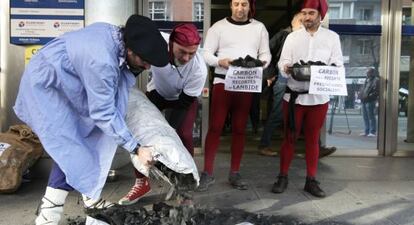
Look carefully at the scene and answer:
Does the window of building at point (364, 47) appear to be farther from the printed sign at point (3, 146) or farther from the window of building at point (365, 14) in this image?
the printed sign at point (3, 146)

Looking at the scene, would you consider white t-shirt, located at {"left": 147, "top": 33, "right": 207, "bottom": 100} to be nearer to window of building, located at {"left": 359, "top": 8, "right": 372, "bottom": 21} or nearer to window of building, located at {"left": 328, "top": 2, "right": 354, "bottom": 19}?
window of building, located at {"left": 328, "top": 2, "right": 354, "bottom": 19}

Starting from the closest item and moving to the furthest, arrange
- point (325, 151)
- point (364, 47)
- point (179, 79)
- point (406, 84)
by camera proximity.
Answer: point (179, 79) → point (325, 151) → point (364, 47) → point (406, 84)

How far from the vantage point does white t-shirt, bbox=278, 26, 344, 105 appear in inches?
195

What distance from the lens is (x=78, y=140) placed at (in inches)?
128

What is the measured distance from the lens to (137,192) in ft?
15.5

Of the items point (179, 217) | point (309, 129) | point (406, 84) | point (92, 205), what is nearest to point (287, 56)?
point (309, 129)

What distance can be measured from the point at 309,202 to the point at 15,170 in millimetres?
2733

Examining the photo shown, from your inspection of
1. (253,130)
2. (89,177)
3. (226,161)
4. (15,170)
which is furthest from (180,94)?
(253,130)

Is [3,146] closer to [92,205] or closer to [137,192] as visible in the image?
[137,192]

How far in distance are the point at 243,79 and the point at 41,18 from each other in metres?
2.30

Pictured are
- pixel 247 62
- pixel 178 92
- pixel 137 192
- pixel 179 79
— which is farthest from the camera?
pixel 247 62

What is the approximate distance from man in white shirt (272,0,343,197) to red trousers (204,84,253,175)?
1.35 feet

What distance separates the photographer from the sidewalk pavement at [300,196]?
4422 mm

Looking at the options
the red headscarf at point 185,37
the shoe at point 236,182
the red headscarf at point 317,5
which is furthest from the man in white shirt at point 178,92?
the red headscarf at point 317,5
